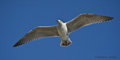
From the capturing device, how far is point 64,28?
10.8m

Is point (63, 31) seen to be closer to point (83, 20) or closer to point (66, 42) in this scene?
point (66, 42)

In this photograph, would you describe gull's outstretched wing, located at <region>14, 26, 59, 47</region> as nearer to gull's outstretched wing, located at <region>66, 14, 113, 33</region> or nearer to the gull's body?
the gull's body

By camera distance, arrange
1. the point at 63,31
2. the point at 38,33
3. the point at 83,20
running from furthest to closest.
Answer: the point at 38,33
the point at 83,20
the point at 63,31

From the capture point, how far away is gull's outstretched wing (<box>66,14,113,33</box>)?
11.0m

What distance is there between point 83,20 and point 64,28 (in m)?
1.17

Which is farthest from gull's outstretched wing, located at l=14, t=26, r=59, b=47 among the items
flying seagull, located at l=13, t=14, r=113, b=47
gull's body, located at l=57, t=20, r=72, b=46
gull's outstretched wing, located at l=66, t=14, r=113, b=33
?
gull's outstretched wing, located at l=66, t=14, r=113, b=33

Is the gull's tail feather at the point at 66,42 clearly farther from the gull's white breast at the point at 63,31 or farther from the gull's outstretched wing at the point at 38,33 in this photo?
the gull's outstretched wing at the point at 38,33

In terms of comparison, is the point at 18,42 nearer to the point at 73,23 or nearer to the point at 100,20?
the point at 73,23

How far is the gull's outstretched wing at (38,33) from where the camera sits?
11394mm

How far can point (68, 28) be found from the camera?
11234 mm

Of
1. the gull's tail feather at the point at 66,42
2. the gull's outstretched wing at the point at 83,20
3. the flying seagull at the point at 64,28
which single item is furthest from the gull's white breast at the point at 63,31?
the gull's outstretched wing at the point at 83,20

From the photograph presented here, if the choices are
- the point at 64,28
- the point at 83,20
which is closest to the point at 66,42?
the point at 64,28

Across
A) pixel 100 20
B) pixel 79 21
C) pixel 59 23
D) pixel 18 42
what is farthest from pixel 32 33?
pixel 100 20

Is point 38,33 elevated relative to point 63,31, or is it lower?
elevated
